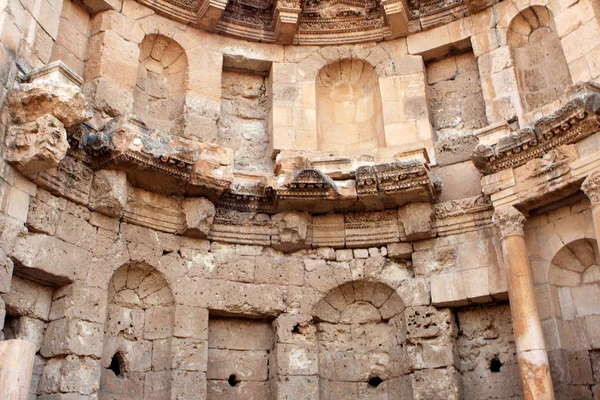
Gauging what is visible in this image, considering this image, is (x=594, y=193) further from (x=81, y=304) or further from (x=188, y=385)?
(x=81, y=304)

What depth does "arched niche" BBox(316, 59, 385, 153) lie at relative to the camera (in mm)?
11086

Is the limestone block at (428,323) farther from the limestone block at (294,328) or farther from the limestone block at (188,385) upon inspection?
the limestone block at (188,385)

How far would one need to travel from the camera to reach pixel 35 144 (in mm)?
7336

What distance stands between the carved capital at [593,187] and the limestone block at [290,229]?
12.8ft

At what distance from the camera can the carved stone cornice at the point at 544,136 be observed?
817 cm

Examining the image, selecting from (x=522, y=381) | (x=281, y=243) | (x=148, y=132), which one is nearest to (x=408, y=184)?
(x=281, y=243)

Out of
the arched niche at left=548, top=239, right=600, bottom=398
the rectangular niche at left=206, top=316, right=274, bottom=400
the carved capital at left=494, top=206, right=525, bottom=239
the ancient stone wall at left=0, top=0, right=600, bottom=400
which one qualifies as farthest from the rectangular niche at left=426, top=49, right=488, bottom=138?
the rectangular niche at left=206, top=316, right=274, bottom=400

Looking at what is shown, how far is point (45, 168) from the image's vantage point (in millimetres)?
7586

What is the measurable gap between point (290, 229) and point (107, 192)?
2.73 meters

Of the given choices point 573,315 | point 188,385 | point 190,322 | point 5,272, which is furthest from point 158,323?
point 573,315

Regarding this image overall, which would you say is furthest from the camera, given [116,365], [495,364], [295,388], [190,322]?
[495,364]

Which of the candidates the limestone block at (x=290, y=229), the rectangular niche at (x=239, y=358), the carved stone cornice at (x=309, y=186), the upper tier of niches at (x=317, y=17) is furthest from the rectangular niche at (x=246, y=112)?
the rectangular niche at (x=239, y=358)

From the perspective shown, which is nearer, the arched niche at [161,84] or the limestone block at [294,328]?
the limestone block at [294,328]

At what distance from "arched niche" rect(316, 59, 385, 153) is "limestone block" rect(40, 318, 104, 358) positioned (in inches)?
188
